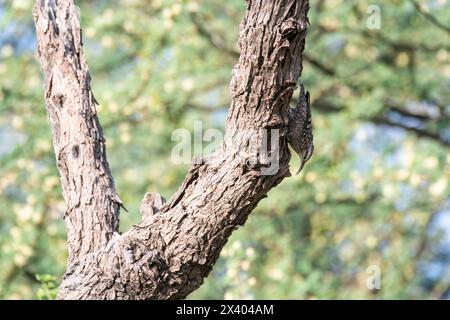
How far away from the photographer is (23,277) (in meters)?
5.50

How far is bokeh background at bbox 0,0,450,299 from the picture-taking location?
16.7ft

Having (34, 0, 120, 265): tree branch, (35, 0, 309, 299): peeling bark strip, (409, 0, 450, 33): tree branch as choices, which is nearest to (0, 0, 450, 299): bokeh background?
(409, 0, 450, 33): tree branch

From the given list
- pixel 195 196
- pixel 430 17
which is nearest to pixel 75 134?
pixel 195 196

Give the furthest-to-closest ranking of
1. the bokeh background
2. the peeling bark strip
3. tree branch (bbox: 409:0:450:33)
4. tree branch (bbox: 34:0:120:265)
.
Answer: the bokeh background → tree branch (bbox: 409:0:450:33) → tree branch (bbox: 34:0:120:265) → the peeling bark strip

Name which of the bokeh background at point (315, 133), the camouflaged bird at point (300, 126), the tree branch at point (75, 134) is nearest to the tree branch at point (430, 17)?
the bokeh background at point (315, 133)

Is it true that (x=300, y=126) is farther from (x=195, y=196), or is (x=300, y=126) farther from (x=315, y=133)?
(x=315, y=133)

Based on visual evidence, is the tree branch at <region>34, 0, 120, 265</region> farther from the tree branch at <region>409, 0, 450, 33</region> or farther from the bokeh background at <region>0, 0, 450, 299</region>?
the tree branch at <region>409, 0, 450, 33</region>

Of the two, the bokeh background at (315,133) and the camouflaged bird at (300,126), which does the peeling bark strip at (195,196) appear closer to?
the camouflaged bird at (300,126)

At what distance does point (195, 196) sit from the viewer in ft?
7.47

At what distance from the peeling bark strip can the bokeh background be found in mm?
2195

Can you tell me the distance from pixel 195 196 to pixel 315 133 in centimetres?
327

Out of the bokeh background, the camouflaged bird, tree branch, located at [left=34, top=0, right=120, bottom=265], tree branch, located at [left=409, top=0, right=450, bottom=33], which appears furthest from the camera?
the bokeh background

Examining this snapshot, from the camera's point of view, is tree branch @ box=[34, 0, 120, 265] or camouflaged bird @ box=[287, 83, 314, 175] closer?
camouflaged bird @ box=[287, 83, 314, 175]
